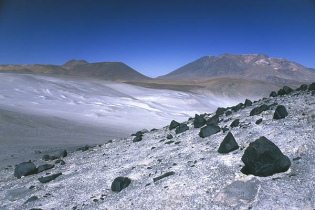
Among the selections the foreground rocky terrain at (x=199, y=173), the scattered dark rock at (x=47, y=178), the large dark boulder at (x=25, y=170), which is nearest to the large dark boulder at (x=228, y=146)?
the foreground rocky terrain at (x=199, y=173)

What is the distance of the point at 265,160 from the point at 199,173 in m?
0.75

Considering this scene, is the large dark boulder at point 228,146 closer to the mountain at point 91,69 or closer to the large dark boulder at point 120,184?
the large dark boulder at point 120,184

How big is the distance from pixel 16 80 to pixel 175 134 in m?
25.4

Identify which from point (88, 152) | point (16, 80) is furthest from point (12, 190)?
point (16, 80)

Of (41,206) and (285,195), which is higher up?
(285,195)

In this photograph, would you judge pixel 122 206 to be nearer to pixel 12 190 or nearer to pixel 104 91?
pixel 12 190

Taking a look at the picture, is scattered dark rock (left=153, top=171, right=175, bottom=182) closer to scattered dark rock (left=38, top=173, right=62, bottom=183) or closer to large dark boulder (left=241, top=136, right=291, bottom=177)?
large dark boulder (left=241, top=136, right=291, bottom=177)

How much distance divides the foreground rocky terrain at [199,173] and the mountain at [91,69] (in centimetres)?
10178

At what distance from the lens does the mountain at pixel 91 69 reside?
114 metres

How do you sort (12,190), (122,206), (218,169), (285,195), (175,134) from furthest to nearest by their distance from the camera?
1. (175,134)
2. (12,190)
3. (218,169)
4. (122,206)
5. (285,195)

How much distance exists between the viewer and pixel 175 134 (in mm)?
7586

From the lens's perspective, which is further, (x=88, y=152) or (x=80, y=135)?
(x=80, y=135)

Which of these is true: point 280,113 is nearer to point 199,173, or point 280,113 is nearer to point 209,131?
point 209,131

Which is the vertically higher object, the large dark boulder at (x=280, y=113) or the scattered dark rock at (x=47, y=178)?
the large dark boulder at (x=280, y=113)
